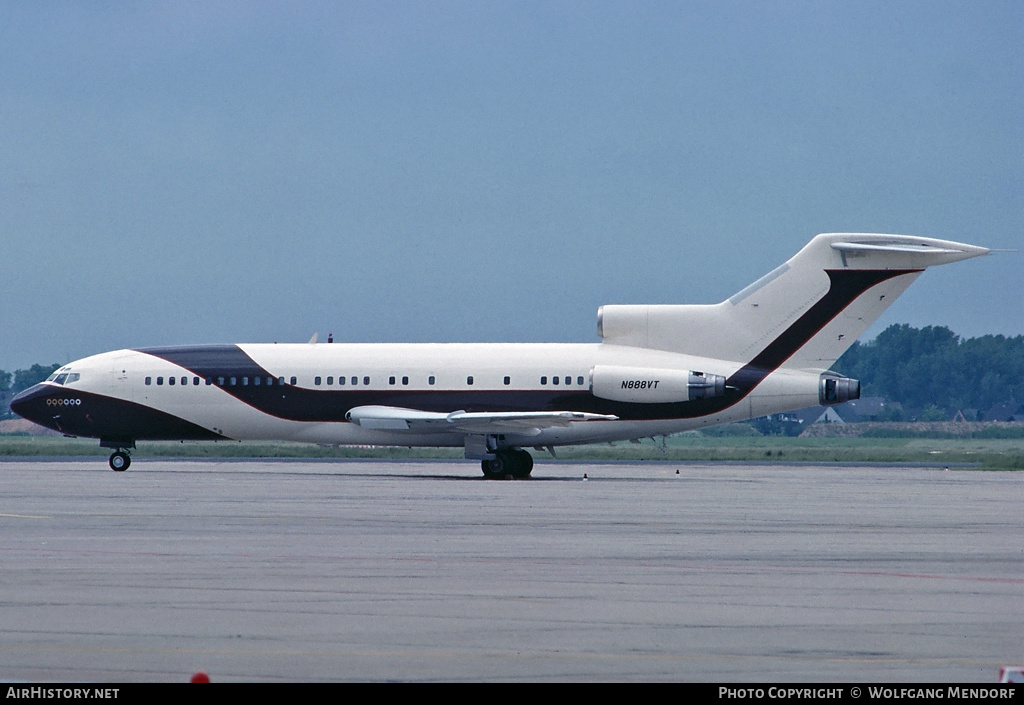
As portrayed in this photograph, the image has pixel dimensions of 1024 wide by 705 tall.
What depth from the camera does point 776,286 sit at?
118 feet

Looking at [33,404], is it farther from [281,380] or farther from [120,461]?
[281,380]

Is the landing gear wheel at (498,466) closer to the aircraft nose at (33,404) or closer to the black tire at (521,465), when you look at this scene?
the black tire at (521,465)

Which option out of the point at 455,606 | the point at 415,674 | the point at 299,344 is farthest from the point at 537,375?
the point at 415,674

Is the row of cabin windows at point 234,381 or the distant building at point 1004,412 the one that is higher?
the distant building at point 1004,412

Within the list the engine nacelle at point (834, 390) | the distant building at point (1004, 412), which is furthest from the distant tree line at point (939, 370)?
the engine nacelle at point (834, 390)

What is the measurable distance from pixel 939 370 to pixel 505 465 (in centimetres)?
14572

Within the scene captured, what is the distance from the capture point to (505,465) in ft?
117

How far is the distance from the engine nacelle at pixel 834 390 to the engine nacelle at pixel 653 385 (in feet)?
8.57

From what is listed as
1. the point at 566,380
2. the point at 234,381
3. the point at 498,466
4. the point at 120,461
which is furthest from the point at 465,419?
the point at 120,461

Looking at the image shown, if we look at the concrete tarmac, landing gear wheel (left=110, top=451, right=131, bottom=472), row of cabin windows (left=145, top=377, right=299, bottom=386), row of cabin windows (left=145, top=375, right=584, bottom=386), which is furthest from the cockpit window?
the concrete tarmac

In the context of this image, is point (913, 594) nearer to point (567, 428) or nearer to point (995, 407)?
point (567, 428)

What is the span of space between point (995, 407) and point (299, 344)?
140 m

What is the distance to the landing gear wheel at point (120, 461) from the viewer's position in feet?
129

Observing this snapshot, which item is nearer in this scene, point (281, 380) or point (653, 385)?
point (653, 385)
